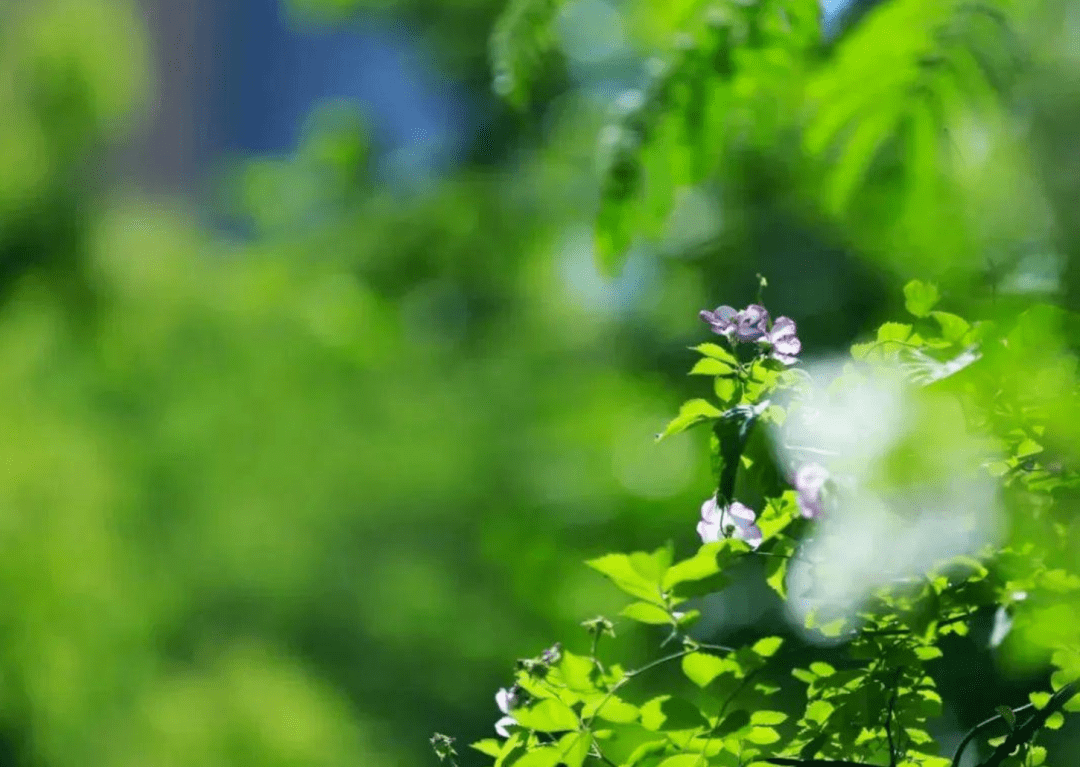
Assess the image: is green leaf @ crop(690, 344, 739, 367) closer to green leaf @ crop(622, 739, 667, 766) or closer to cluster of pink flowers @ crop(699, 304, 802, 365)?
cluster of pink flowers @ crop(699, 304, 802, 365)

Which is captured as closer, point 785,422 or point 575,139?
point 785,422

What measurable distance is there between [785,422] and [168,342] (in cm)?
644

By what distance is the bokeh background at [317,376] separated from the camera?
498 centimetres

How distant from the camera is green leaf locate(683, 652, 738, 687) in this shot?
0.75 m

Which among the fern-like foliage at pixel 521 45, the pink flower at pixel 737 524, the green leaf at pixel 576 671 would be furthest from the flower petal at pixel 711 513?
the fern-like foliage at pixel 521 45

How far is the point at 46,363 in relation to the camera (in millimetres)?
6496

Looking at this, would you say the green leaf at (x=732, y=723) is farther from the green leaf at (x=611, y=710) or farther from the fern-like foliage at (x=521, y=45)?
the fern-like foliage at (x=521, y=45)

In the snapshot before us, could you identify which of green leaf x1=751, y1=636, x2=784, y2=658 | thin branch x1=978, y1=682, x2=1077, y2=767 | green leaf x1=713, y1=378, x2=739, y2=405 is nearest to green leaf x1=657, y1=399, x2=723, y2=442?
green leaf x1=713, y1=378, x2=739, y2=405

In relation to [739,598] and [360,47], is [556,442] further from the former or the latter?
[360,47]

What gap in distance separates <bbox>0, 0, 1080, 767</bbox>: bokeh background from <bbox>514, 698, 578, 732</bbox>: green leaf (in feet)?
11.3

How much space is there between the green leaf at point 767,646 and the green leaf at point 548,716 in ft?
0.33

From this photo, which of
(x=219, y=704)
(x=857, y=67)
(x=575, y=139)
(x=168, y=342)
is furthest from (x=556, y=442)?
(x=857, y=67)

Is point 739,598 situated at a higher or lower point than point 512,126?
lower

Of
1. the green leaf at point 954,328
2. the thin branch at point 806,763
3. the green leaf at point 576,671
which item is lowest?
the thin branch at point 806,763
